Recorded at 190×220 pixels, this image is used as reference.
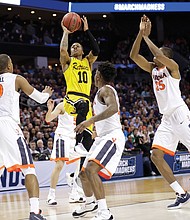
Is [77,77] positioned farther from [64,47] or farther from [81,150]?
[81,150]

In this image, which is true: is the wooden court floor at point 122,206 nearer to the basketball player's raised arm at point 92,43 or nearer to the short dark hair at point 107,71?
the short dark hair at point 107,71

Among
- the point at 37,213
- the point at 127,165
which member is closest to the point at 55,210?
the point at 37,213

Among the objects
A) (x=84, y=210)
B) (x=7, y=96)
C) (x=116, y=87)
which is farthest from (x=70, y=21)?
(x=116, y=87)

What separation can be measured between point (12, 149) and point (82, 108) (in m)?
1.74

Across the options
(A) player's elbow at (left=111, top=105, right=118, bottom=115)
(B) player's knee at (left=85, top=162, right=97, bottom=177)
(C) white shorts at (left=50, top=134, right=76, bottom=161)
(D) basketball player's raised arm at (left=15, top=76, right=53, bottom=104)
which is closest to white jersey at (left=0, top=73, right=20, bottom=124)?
(D) basketball player's raised arm at (left=15, top=76, right=53, bottom=104)

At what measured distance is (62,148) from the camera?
8109 mm

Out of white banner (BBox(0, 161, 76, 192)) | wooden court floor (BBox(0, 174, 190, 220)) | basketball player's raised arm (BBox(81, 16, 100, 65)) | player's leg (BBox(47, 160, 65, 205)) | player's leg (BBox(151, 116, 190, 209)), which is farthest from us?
white banner (BBox(0, 161, 76, 192))

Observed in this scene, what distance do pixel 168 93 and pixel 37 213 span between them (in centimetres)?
236

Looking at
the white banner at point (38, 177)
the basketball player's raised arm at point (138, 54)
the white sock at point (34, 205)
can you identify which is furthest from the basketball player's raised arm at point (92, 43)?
the white banner at point (38, 177)

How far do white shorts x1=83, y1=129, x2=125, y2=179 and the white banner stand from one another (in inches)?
202

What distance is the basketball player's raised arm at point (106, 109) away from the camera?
520 centimetres

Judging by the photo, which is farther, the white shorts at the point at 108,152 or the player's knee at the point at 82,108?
the player's knee at the point at 82,108

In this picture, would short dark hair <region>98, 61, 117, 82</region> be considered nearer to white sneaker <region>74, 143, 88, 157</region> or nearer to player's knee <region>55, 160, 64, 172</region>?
white sneaker <region>74, 143, 88, 157</region>

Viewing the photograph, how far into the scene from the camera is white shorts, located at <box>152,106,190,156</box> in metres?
6.32
